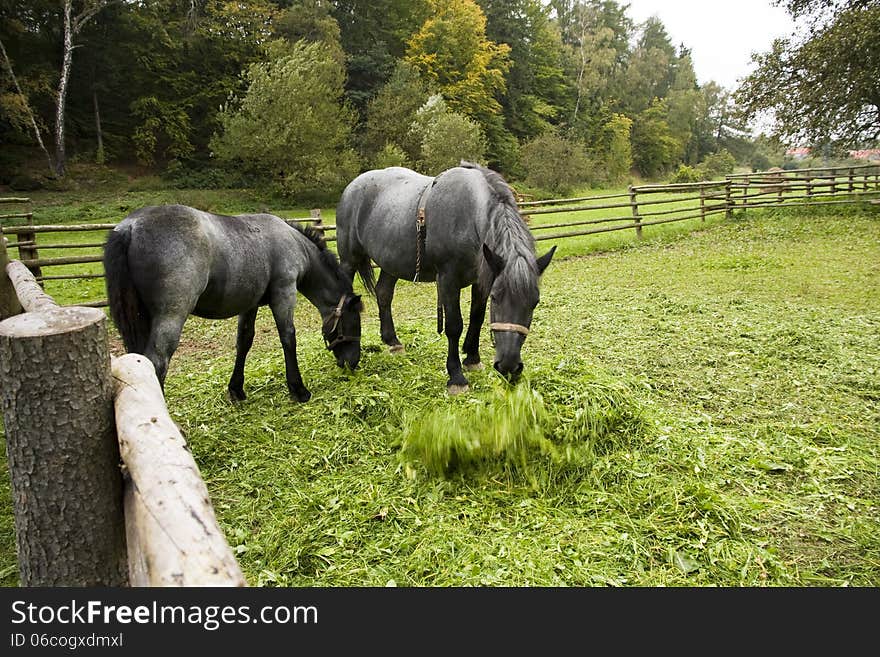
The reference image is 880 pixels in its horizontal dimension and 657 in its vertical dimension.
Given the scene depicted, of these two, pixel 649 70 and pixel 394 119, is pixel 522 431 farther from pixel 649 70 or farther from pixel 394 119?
pixel 649 70

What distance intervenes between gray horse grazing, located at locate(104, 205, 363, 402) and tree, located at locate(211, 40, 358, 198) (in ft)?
63.7

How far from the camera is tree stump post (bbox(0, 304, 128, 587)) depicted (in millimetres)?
1434

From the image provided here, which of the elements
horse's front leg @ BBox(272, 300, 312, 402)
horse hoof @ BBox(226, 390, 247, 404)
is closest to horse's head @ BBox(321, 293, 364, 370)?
horse's front leg @ BBox(272, 300, 312, 402)

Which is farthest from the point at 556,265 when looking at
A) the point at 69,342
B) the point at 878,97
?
the point at 878,97

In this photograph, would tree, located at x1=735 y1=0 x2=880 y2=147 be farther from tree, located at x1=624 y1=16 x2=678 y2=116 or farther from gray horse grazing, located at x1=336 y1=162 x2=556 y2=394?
tree, located at x1=624 y1=16 x2=678 y2=116

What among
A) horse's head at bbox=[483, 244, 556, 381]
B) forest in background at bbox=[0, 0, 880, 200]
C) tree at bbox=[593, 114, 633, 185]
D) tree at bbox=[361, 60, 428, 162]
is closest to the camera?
horse's head at bbox=[483, 244, 556, 381]

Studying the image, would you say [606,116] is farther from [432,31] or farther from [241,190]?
[241,190]

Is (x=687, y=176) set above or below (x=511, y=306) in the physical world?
above

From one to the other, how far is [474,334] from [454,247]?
0.96 m

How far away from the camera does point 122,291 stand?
10.8 feet

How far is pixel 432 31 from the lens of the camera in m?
35.2

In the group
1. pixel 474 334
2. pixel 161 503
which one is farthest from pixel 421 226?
pixel 161 503

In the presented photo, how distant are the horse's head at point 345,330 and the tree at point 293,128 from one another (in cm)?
1958

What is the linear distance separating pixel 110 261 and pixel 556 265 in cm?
938
